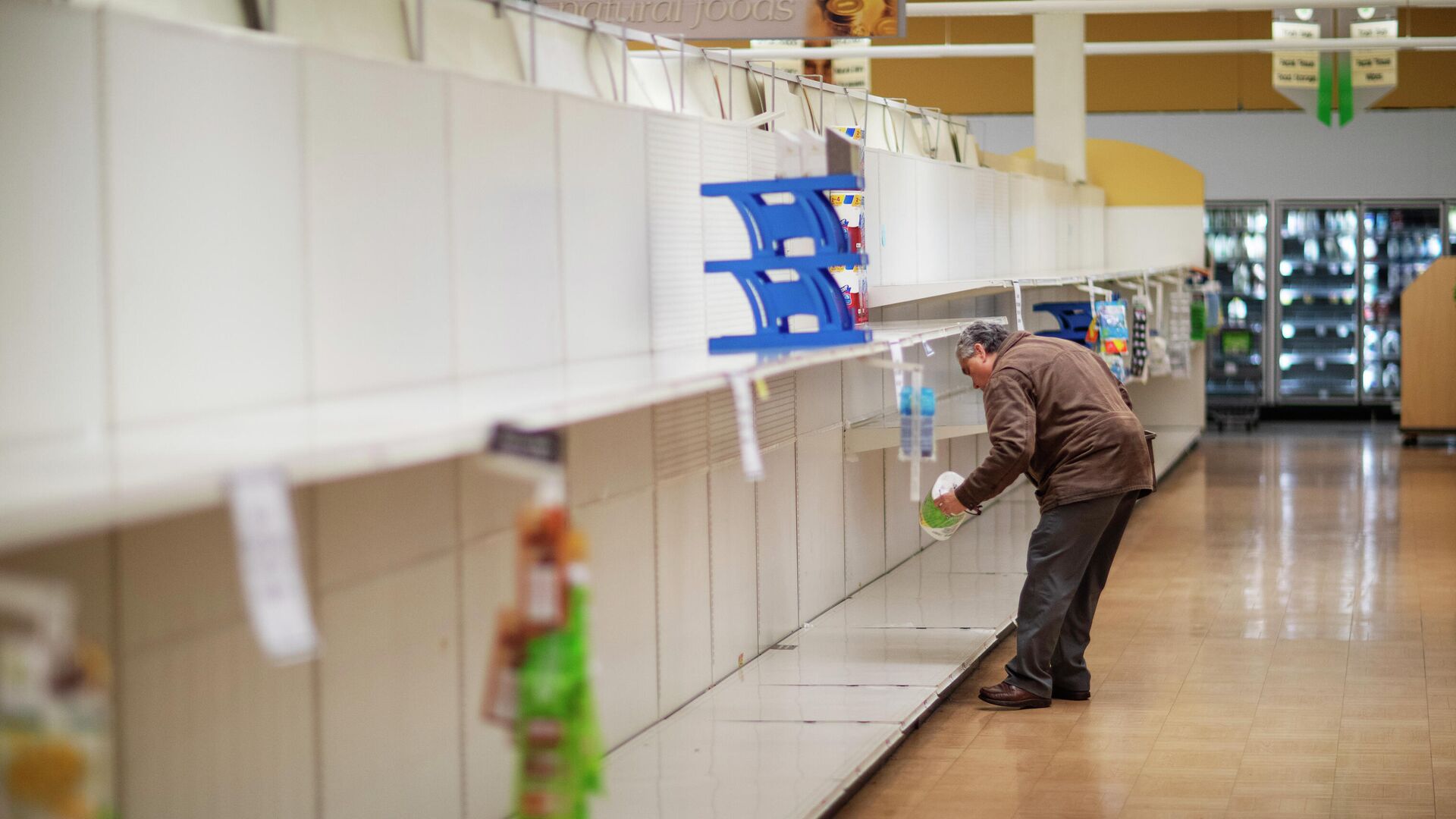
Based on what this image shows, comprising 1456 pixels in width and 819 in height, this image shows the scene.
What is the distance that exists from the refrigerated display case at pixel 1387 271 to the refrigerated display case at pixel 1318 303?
10 cm

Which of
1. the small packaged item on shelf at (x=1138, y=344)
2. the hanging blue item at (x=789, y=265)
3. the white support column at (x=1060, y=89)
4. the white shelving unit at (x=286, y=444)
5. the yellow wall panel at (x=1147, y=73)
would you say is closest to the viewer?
the white shelving unit at (x=286, y=444)

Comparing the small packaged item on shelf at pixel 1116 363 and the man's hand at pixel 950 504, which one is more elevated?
the small packaged item on shelf at pixel 1116 363

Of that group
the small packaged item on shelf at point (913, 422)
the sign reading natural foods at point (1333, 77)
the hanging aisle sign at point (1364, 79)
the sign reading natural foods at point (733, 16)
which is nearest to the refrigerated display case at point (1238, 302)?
the sign reading natural foods at point (1333, 77)

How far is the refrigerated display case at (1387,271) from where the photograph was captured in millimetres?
16500

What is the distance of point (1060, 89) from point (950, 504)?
769 centimetres

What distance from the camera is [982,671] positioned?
21.1 feet

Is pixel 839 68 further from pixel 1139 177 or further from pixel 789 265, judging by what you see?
pixel 789 265

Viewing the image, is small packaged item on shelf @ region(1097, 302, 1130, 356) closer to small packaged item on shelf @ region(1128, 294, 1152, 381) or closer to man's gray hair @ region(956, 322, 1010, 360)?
small packaged item on shelf @ region(1128, 294, 1152, 381)

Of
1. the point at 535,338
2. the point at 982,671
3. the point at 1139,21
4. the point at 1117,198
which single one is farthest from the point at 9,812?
the point at 1139,21

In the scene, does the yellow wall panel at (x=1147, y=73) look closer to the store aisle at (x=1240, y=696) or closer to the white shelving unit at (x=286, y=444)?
the store aisle at (x=1240, y=696)

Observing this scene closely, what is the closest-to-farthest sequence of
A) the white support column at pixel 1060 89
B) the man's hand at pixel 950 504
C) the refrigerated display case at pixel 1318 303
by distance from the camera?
the man's hand at pixel 950 504 → the white support column at pixel 1060 89 → the refrigerated display case at pixel 1318 303

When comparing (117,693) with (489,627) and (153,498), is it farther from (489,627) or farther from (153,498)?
(489,627)

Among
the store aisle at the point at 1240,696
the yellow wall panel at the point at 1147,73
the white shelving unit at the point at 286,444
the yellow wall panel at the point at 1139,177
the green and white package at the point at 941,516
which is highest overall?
the yellow wall panel at the point at 1147,73

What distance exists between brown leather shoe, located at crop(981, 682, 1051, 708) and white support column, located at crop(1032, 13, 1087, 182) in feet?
24.8
